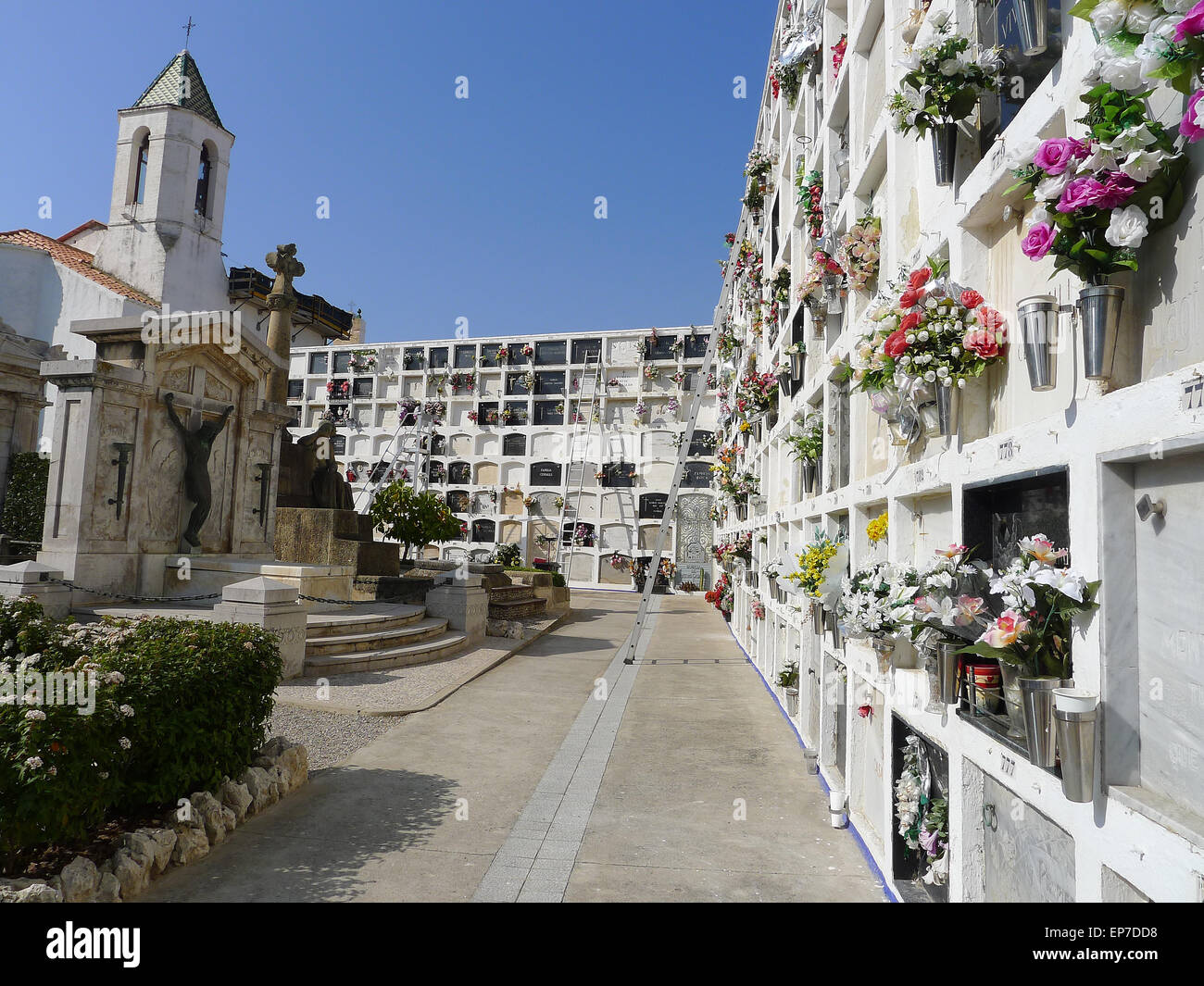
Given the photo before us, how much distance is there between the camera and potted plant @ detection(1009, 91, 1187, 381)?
196 centimetres

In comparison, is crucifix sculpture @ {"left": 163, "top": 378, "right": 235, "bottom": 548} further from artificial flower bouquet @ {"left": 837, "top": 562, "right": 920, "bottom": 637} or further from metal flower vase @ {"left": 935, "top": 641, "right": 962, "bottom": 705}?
metal flower vase @ {"left": 935, "top": 641, "right": 962, "bottom": 705}

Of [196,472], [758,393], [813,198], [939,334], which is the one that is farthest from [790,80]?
[196,472]

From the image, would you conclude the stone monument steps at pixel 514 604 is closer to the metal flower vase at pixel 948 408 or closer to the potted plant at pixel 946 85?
the metal flower vase at pixel 948 408

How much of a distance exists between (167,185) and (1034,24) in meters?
32.0

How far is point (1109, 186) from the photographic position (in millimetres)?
1994

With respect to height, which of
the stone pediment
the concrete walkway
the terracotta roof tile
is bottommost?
the concrete walkway

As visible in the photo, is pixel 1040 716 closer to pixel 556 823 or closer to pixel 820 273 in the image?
pixel 556 823

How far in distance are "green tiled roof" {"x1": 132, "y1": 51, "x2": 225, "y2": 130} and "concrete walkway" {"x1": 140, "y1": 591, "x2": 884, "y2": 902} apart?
27958mm

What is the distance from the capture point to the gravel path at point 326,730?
19.7 ft

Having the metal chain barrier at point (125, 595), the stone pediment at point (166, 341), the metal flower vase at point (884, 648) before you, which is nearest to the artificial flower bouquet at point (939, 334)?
the metal flower vase at point (884, 648)

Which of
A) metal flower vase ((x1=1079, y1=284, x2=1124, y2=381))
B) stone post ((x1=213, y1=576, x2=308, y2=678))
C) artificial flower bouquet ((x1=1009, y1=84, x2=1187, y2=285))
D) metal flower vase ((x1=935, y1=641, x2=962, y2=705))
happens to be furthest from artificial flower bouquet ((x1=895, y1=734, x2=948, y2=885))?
stone post ((x1=213, y1=576, x2=308, y2=678))

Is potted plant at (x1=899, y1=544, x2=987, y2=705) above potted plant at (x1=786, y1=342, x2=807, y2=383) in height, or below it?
below
